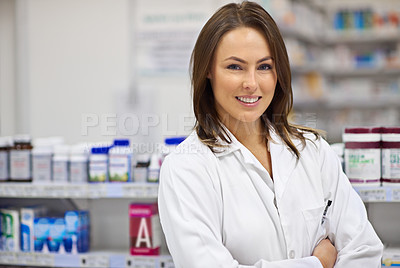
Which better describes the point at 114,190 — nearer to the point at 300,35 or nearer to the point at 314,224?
the point at 314,224

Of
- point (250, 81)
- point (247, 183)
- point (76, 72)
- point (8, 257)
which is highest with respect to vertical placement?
point (76, 72)

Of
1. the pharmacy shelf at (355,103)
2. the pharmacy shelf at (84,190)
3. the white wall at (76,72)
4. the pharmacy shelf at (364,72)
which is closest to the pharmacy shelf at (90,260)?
the pharmacy shelf at (84,190)

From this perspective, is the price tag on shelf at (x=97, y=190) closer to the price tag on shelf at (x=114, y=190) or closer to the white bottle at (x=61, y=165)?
the price tag on shelf at (x=114, y=190)

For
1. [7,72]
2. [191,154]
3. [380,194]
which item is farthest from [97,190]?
[7,72]

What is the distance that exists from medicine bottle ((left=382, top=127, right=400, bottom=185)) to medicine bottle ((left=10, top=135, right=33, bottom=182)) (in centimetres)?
177

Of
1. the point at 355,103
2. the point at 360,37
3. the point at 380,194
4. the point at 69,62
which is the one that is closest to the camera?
the point at 380,194

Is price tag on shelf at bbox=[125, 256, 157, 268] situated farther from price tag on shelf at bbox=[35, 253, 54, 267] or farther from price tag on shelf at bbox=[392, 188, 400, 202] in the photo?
price tag on shelf at bbox=[392, 188, 400, 202]

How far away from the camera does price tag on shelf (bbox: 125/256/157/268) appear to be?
2408 mm

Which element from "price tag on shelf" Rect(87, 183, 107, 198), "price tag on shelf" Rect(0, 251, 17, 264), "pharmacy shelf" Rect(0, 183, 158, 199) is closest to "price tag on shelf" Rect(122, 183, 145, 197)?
"pharmacy shelf" Rect(0, 183, 158, 199)

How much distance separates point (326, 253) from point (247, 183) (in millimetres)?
377

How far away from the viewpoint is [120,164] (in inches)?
98.6

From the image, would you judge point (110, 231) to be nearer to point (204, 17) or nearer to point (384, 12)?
point (204, 17)

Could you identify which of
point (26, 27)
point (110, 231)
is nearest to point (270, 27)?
point (110, 231)

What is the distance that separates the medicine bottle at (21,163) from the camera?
→ 2.65 meters
